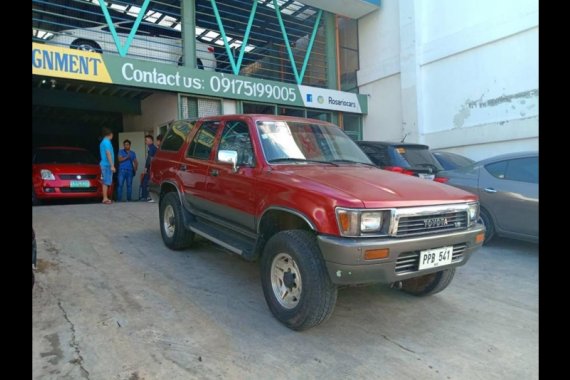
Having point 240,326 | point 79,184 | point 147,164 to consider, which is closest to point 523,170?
point 240,326

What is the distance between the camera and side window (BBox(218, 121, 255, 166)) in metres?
3.92

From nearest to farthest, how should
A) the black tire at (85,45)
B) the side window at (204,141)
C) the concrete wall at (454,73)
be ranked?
the side window at (204,141) → the black tire at (85,45) → the concrete wall at (454,73)

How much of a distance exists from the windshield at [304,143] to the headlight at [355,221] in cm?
117

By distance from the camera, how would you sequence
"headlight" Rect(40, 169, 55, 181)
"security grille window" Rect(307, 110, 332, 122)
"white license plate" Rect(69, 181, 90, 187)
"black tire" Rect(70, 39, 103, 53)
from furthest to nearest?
1. "security grille window" Rect(307, 110, 332, 122)
2. "black tire" Rect(70, 39, 103, 53)
3. "white license plate" Rect(69, 181, 90, 187)
4. "headlight" Rect(40, 169, 55, 181)

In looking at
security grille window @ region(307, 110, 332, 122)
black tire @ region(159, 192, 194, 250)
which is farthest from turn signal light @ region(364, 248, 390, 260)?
security grille window @ region(307, 110, 332, 122)

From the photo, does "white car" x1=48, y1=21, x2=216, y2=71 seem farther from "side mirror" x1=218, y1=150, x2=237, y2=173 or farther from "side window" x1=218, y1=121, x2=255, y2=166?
"side mirror" x1=218, y1=150, x2=237, y2=173

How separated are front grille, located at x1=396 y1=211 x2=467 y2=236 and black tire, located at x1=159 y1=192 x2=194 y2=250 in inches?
116

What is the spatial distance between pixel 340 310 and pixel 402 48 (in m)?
11.5

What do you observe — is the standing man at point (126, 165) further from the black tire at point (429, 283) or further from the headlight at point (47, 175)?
the black tire at point (429, 283)

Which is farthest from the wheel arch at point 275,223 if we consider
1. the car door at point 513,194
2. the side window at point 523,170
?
the side window at point 523,170

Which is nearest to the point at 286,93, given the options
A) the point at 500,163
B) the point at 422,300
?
the point at 500,163

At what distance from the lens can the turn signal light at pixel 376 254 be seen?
274 cm
